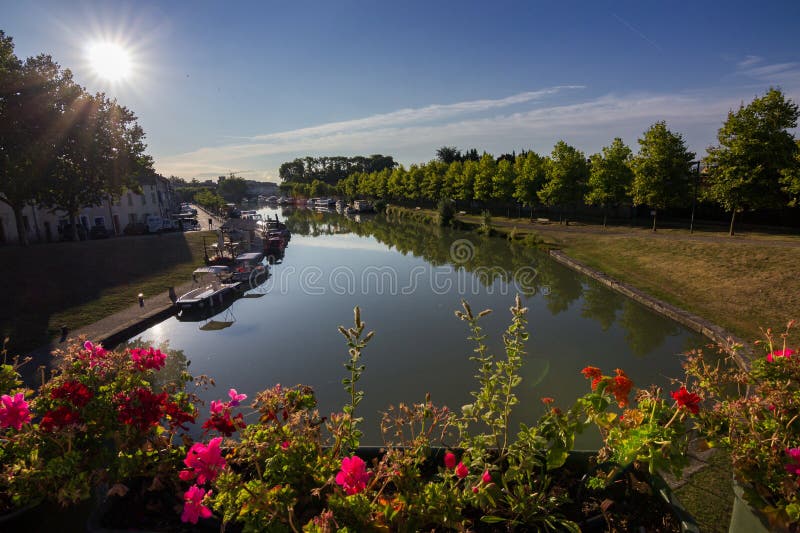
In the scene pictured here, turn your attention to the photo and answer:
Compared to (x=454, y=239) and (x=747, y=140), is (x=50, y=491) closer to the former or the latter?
(x=747, y=140)

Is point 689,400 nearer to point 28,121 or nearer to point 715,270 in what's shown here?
point 715,270

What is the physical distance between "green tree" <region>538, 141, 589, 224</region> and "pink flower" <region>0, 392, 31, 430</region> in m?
39.7

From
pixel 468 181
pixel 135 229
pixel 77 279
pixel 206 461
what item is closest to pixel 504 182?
pixel 468 181

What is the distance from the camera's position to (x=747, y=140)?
22.8 metres

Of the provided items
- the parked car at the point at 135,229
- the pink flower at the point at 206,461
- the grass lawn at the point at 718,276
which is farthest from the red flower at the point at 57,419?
the parked car at the point at 135,229

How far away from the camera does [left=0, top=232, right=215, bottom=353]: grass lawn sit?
14086mm

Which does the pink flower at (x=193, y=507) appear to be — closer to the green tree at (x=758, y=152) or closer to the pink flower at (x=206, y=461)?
the pink flower at (x=206, y=461)

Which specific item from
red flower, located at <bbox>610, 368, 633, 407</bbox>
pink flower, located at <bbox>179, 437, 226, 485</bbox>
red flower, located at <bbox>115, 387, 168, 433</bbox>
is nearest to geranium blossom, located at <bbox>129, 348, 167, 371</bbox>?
red flower, located at <bbox>115, 387, 168, 433</bbox>

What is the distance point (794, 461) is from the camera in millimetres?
2473

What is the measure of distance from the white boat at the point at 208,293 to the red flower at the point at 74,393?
566 inches

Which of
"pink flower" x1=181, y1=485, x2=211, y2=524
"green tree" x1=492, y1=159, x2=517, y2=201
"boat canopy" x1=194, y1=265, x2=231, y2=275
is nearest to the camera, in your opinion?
"pink flower" x1=181, y1=485, x2=211, y2=524

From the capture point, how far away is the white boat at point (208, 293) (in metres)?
16.5

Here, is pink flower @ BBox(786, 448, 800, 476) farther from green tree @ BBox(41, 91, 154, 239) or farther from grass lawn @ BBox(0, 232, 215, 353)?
green tree @ BBox(41, 91, 154, 239)

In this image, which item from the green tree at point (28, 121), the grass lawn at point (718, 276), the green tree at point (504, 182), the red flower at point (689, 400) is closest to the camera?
the red flower at point (689, 400)
